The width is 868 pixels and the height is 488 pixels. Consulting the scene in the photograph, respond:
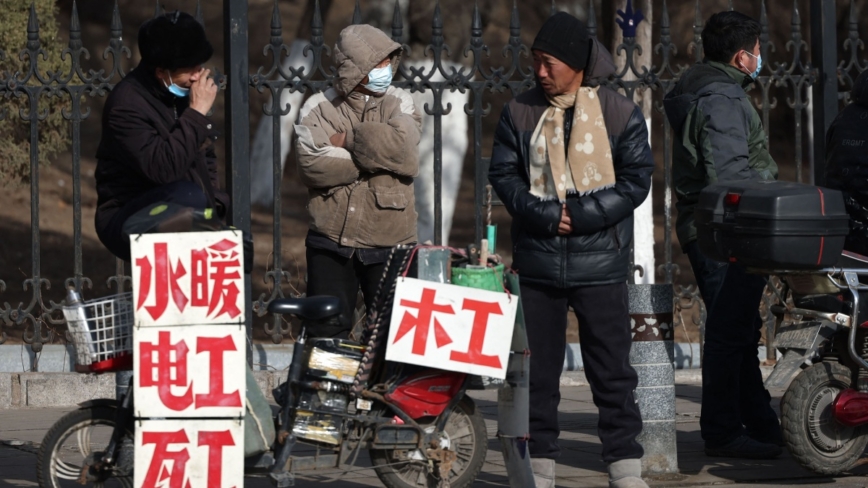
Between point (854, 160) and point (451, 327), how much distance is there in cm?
256

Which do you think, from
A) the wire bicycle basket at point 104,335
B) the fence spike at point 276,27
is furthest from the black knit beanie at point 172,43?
the fence spike at point 276,27

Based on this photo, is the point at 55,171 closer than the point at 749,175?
No

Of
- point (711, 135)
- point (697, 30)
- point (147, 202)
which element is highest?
Result: point (697, 30)

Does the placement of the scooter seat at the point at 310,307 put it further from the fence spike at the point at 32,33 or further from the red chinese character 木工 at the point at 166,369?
the fence spike at the point at 32,33

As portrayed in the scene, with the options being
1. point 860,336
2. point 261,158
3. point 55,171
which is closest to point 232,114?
point 860,336

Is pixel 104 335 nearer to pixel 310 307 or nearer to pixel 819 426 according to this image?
pixel 310 307

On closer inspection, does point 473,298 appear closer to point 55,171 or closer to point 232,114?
point 232,114

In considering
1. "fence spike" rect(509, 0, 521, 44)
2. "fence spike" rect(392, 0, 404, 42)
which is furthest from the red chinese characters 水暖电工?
"fence spike" rect(509, 0, 521, 44)

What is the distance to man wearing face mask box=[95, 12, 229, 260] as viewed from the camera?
5.21 m

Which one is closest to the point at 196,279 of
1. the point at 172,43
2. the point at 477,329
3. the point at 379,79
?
the point at 172,43

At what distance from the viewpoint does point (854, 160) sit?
6758 mm

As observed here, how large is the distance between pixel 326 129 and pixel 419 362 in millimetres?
1543

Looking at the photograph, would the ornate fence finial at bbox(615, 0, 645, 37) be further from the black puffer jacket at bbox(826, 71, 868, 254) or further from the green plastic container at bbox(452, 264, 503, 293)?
the green plastic container at bbox(452, 264, 503, 293)

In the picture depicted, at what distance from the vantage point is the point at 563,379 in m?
8.92
